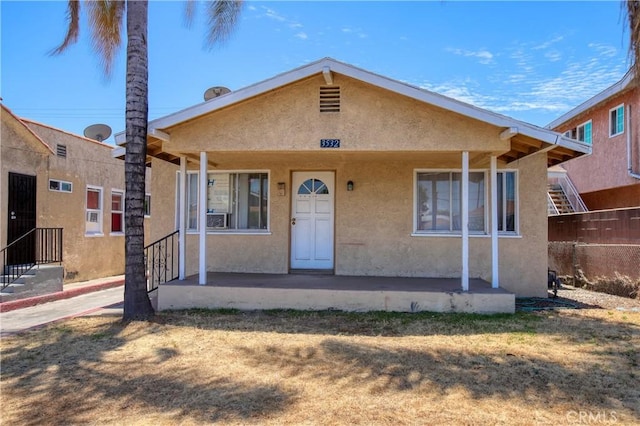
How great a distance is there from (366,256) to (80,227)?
9.29 meters

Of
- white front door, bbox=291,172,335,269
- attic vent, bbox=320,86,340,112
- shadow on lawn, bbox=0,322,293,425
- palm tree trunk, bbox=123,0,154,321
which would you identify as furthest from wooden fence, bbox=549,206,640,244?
palm tree trunk, bbox=123,0,154,321

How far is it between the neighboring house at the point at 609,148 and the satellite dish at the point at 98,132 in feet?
53.1

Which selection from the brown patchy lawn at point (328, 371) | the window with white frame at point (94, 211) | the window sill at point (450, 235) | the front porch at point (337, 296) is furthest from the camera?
the window with white frame at point (94, 211)

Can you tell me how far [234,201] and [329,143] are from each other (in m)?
3.50

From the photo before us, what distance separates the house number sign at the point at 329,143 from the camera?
25.5ft

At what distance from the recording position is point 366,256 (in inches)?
388

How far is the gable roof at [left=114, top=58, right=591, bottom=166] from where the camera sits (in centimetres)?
742

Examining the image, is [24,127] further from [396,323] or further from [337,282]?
[396,323]

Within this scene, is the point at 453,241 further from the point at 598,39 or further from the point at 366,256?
the point at 598,39

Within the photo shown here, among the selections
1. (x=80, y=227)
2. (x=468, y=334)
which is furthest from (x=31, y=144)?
(x=468, y=334)

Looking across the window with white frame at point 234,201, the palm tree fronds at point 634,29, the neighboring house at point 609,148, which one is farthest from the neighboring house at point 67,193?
the neighboring house at point 609,148

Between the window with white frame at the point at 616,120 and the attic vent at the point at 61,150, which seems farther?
the window with white frame at the point at 616,120

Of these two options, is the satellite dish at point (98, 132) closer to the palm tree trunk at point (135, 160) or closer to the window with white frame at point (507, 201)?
the palm tree trunk at point (135, 160)

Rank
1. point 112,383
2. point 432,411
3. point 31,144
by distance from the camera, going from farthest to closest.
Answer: point 31,144
point 112,383
point 432,411
